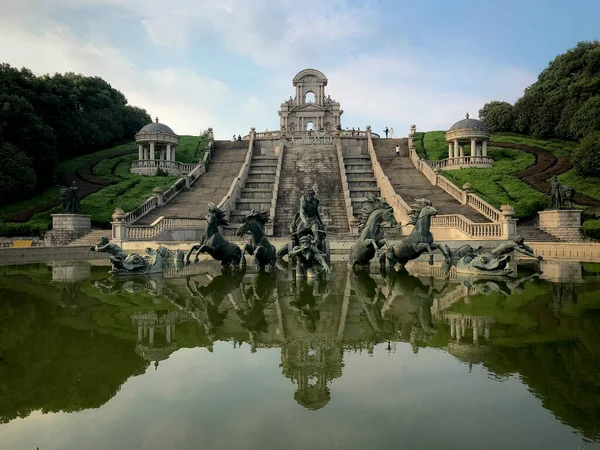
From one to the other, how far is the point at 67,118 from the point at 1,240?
74.5 ft

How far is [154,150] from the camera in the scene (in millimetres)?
46531

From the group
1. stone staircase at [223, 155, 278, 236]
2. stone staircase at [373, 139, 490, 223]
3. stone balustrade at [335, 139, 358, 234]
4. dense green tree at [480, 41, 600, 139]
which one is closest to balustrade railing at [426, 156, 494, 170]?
stone staircase at [373, 139, 490, 223]

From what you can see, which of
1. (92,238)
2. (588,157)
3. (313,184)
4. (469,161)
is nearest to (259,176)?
(313,184)

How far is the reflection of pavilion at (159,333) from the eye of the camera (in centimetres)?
547

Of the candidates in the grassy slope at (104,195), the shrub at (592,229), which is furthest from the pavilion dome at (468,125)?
the grassy slope at (104,195)

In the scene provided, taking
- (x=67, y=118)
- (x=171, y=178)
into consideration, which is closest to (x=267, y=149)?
(x=171, y=178)

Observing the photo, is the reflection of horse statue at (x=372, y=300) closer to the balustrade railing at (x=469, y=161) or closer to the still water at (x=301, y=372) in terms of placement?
the still water at (x=301, y=372)

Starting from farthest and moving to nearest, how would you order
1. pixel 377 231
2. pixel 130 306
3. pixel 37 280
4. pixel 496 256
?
pixel 377 231, pixel 496 256, pixel 37 280, pixel 130 306

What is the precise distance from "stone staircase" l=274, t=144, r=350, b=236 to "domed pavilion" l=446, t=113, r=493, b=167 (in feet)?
38.8

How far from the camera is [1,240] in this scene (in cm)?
2878

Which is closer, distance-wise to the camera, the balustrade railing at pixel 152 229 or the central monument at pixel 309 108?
the balustrade railing at pixel 152 229

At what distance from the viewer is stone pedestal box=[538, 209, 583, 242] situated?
2717cm

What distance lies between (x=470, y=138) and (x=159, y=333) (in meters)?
41.3

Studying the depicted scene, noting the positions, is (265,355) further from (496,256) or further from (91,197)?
(91,197)
